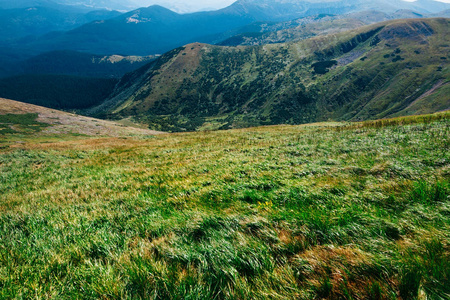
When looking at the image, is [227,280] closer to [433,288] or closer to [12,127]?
[433,288]

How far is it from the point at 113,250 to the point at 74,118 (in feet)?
380

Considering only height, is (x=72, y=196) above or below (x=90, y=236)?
below

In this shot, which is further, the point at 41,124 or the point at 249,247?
the point at 41,124

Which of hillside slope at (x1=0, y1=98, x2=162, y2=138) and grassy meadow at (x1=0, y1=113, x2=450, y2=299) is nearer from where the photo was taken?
grassy meadow at (x1=0, y1=113, x2=450, y2=299)

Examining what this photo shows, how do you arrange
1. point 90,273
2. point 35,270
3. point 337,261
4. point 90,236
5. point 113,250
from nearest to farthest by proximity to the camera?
point 337,261 → point 90,273 → point 35,270 → point 113,250 → point 90,236

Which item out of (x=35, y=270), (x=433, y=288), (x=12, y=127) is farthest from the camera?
(x=12, y=127)

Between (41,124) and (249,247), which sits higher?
(249,247)

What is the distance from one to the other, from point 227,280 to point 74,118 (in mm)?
117653

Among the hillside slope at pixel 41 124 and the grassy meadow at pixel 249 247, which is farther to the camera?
the hillside slope at pixel 41 124

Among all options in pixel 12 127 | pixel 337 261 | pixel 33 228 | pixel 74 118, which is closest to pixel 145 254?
pixel 337 261

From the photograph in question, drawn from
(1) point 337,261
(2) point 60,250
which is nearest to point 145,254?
(2) point 60,250

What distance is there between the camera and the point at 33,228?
4777 millimetres

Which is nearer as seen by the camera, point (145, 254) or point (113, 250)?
point (145, 254)

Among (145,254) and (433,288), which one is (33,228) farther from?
(433,288)
